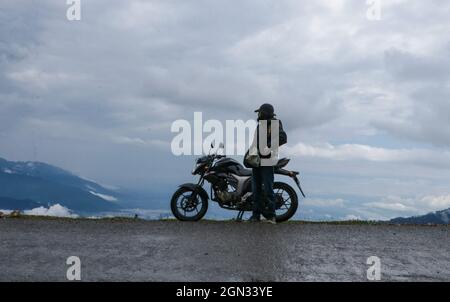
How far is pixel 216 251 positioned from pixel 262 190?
3976 millimetres

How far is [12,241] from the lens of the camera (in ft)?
28.7

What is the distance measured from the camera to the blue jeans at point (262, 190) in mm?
11625

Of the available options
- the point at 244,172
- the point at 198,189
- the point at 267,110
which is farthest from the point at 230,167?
the point at 267,110

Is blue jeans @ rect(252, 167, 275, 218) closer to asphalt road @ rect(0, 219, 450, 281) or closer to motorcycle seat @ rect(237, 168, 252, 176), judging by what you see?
motorcycle seat @ rect(237, 168, 252, 176)

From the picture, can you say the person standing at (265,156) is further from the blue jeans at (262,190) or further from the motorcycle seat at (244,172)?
the motorcycle seat at (244,172)

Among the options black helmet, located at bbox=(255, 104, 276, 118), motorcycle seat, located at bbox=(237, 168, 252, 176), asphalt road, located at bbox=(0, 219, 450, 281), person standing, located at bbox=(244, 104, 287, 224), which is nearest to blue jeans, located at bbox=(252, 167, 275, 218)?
person standing, located at bbox=(244, 104, 287, 224)

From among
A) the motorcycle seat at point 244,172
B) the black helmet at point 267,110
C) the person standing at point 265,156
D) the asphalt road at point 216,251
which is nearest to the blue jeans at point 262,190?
the person standing at point 265,156

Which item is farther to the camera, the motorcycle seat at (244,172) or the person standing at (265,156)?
the motorcycle seat at (244,172)

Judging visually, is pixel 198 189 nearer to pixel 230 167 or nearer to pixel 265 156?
pixel 230 167

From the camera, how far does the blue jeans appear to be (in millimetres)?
11625

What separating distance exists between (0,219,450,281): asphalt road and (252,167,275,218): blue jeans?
61cm

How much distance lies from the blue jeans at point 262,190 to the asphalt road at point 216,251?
23.9 inches
